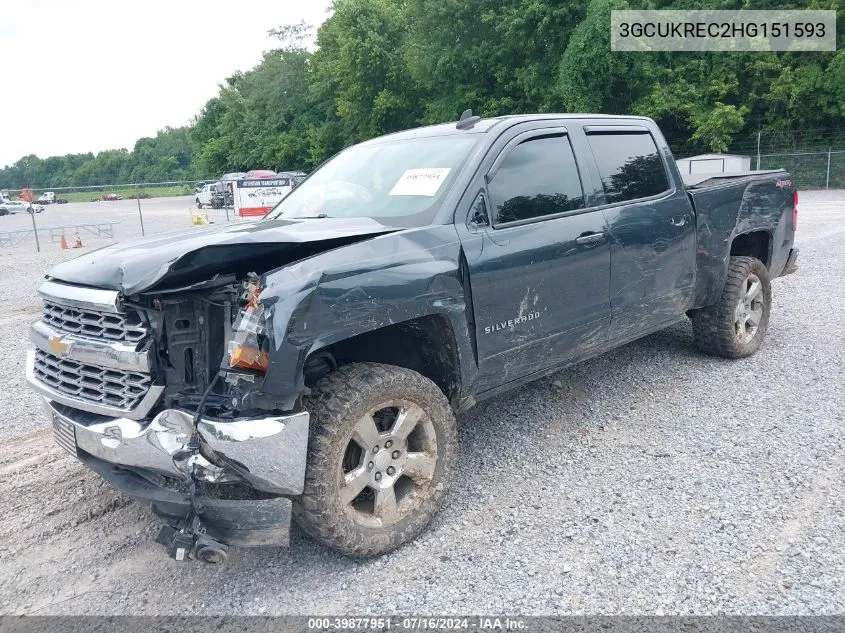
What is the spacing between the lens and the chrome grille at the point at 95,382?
3029mm

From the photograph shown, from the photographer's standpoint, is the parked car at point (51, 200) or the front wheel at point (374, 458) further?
the parked car at point (51, 200)

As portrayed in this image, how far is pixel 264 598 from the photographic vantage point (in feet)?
9.97

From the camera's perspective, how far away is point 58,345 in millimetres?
3266

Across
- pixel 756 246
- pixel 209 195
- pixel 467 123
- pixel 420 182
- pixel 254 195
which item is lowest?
pixel 756 246

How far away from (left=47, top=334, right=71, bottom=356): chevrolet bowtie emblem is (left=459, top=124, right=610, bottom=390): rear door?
6.47 ft

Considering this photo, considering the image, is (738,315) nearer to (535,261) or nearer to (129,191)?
(535,261)

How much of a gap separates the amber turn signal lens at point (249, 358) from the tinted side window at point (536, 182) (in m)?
1.64

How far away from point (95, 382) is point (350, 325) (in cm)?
122

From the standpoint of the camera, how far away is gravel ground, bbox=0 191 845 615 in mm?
2977

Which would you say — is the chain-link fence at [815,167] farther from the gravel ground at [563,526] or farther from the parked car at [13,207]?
the parked car at [13,207]

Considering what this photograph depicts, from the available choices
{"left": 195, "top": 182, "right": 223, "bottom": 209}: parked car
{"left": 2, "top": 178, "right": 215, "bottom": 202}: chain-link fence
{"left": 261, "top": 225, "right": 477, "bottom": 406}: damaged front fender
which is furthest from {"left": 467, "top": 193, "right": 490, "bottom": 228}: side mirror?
{"left": 195, "top": 182, "right": 223, "bottom": 209}: parked car

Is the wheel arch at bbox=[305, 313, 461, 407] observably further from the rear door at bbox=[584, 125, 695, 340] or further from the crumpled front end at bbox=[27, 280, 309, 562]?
the rear door at bbox=[584, 125, 695, 340]

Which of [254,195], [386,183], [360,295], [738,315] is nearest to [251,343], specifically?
[360,295]

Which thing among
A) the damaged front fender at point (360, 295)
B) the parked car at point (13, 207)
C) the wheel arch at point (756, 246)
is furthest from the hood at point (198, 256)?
the parked car at point (13, 207)
